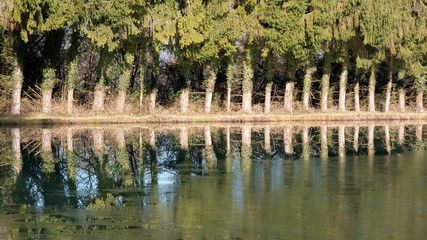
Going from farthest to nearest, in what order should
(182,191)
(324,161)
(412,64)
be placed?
(412,64) → (324,161) → (182,191)

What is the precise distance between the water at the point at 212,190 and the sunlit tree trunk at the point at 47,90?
51.1ft

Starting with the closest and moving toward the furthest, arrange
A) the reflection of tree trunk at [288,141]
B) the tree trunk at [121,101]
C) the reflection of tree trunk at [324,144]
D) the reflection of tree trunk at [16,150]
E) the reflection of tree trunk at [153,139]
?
the reflection of tree trunk at [16,150]
the reflection of tree trunk at [324,144]
the reflection of tree trunk at [288,141]
the reflection of tree trunk at [153,139]
the tree trunk at [121,101]

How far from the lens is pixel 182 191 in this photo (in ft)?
45.5

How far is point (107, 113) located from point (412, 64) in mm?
22425

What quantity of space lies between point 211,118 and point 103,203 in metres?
30.1

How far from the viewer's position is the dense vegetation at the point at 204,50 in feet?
129

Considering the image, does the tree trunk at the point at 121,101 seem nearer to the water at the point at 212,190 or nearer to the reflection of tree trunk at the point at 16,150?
the reflection of tree trunk at the point at 16,150

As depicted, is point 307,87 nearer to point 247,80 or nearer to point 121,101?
point 247,80

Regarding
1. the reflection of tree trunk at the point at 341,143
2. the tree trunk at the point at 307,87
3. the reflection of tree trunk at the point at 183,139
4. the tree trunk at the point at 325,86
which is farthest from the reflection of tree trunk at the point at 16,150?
the tree trunk at the point at 325,86

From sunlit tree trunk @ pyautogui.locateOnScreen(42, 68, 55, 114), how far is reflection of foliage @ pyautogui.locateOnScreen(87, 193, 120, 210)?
29006 mm

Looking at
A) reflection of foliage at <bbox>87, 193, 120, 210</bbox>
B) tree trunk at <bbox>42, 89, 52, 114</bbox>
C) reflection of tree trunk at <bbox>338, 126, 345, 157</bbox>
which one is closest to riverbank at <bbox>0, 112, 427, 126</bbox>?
tree trunk at <bbox>42, 89, 52, 114</bbox>

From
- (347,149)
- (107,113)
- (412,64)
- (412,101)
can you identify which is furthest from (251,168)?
(412,101)

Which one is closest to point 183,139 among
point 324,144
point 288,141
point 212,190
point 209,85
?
point 288,141

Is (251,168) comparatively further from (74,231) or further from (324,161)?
(74,231)
